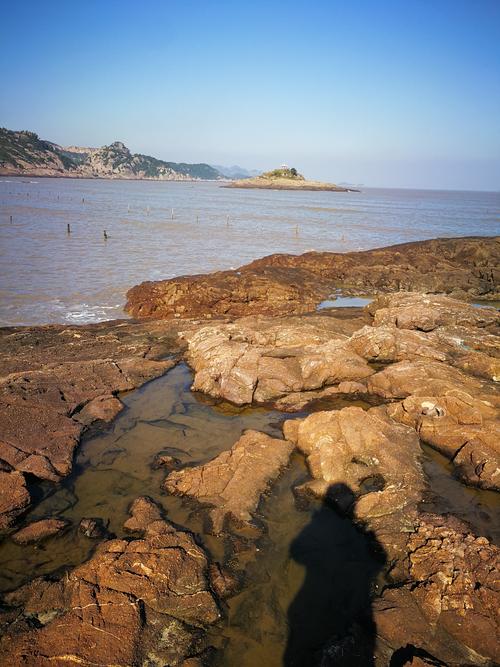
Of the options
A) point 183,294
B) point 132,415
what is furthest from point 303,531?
point 183,294

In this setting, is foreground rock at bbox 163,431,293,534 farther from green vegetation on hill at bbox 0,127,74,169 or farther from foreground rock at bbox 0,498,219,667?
green vegetation on hill at bbox 0,127,74,169

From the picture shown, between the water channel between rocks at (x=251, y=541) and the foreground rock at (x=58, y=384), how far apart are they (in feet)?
1.39

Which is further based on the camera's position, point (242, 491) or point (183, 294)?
point (183, 294)

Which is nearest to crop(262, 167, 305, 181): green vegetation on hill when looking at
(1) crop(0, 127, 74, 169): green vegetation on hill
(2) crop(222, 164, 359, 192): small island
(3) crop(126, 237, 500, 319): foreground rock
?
(2) crop(222, 164, 359, 192): small island

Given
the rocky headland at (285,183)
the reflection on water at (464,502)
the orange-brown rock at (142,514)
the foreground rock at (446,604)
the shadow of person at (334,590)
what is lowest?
the shadow of person at (334,590)

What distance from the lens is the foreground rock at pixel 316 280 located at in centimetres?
1814

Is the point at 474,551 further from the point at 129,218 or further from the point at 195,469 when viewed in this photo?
the point at 129,218

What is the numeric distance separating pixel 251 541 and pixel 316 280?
731 inches

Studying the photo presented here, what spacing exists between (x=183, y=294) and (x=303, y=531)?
537 inches

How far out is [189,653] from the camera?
4336 mm

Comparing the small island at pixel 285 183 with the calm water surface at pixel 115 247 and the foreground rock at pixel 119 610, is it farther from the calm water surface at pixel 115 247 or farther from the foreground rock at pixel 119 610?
the foreground rock at pixel 119 610

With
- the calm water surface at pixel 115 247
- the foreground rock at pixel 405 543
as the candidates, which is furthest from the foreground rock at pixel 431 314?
the calm water surface at pixel 115 247

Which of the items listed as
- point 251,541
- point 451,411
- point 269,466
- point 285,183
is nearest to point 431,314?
point 451,411

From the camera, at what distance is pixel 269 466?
741 centimetres
